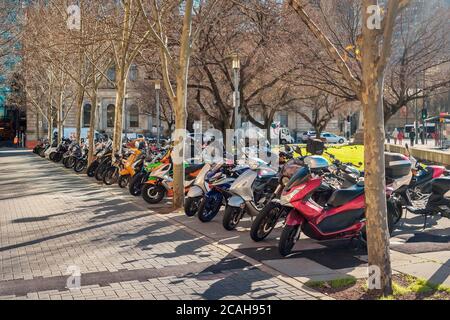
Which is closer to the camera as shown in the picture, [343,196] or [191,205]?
[343,196]

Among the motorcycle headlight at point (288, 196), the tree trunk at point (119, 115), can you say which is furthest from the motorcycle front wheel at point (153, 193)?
the motorcycle headlight at point (288, 196)

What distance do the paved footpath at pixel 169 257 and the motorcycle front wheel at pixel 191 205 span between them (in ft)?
0.70

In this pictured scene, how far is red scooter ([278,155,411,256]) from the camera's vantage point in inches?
298

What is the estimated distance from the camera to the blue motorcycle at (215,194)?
10.2 metres

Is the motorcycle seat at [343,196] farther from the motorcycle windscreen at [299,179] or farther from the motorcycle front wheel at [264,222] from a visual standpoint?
the motorcycle front wheel at [264,222]

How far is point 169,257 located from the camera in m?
7.59

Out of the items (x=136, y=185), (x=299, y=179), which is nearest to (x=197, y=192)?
(x=299, y=179)

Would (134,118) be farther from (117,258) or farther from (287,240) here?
(287,240)

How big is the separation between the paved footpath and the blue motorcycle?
0.20m

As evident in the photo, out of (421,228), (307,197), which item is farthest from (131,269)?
(421,228)

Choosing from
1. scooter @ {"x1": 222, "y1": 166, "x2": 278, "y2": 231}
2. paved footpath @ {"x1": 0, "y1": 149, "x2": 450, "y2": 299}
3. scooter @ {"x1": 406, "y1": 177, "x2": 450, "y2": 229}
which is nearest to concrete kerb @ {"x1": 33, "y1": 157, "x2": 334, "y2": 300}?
paved footpath @ {"x1": 0, "y1": 149, "x2": 450, "y2": 299}

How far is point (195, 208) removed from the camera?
1102 centimetres

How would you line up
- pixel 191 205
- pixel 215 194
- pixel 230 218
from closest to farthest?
1. pixel 230 218
2. pixel 215 194
3. pixel 191 205

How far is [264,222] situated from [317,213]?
0.90m
